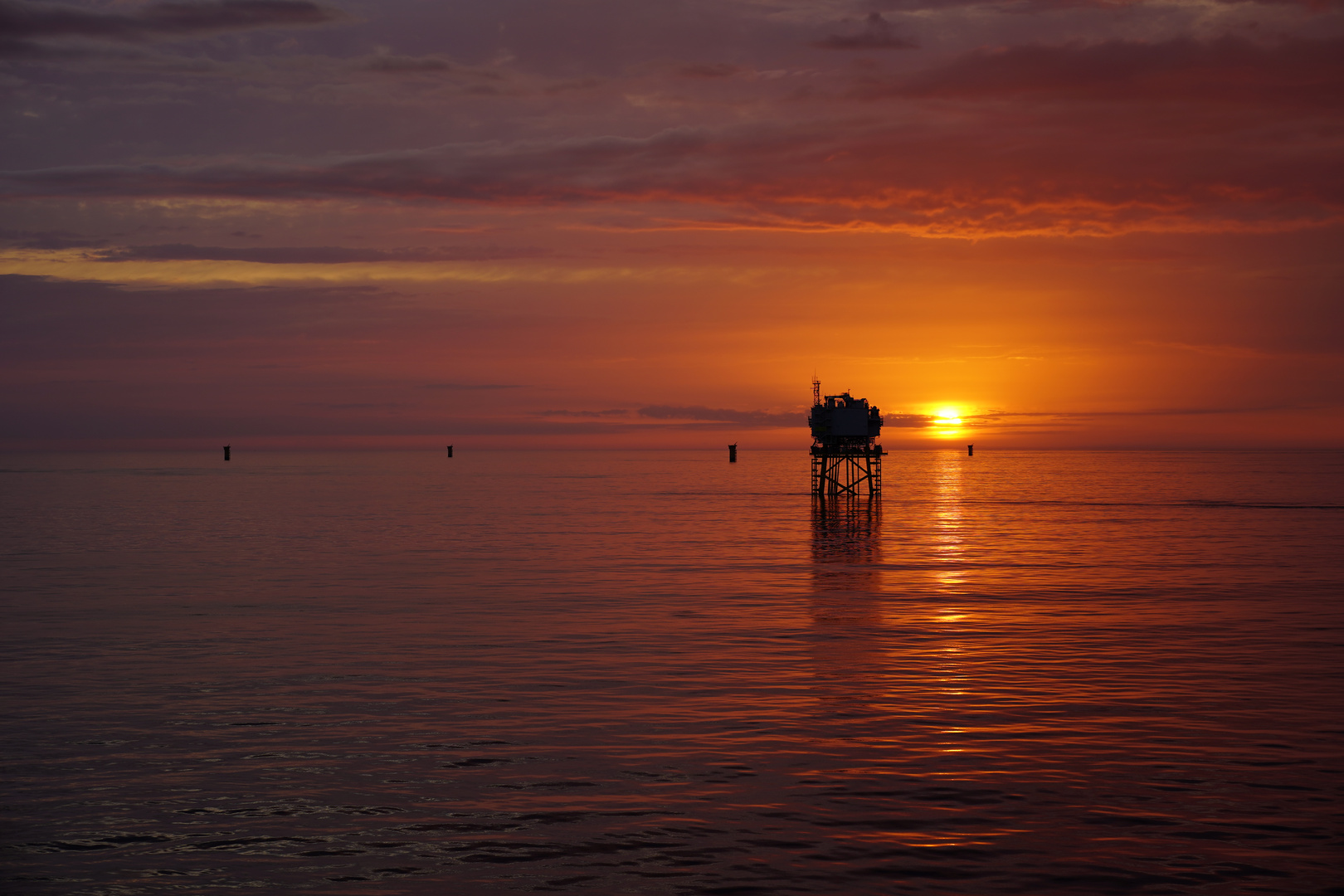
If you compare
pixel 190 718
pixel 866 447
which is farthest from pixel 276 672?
pixel 866 447

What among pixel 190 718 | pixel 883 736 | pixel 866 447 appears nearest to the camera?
pixel 883 736

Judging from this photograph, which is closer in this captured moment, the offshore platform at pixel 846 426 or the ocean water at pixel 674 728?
the ocean water at pixel 674 728

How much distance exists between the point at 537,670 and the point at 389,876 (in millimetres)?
11463

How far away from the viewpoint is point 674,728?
57.8 feet

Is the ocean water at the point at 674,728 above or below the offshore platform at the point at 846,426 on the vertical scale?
below

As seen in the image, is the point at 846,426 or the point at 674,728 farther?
the point at 846,426

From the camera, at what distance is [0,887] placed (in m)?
11.0

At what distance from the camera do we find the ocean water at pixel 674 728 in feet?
38.3

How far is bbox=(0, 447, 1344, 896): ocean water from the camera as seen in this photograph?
11.7 metres

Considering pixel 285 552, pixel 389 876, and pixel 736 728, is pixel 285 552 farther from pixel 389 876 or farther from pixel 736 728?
pixel 389 876

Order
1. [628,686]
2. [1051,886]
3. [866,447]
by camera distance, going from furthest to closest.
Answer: [866,447], [628,686], [1051,886]

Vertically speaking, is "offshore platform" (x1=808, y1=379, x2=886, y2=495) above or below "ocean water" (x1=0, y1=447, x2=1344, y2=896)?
above

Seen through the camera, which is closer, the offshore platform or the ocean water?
the ocean water

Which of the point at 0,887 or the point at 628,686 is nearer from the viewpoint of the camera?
the point at 0,887
